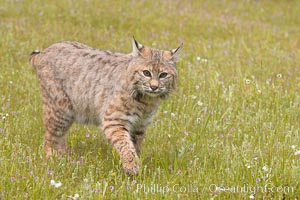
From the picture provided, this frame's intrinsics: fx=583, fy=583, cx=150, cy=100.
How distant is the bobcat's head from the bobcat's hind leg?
51.9 inches

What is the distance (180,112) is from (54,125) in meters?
2.18

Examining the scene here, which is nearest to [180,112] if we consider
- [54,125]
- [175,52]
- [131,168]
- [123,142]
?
[175,52]

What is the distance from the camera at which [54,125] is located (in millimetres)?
8047

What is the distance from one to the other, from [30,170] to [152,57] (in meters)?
2.12

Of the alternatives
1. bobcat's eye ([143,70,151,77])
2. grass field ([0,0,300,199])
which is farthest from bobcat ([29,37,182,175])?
grass field ([0,0,300,199])

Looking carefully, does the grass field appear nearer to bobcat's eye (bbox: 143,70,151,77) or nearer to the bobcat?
the bobcat

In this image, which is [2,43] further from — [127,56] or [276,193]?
[276,193]

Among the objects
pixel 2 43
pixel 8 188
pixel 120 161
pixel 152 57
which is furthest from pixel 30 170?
pixel 2 43

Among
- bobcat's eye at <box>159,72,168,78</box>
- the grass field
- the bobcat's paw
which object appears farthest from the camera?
bobcat's eye at <box>159,72,168,78</box>

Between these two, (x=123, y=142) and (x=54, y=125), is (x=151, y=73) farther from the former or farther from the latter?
(x=54, y=125)

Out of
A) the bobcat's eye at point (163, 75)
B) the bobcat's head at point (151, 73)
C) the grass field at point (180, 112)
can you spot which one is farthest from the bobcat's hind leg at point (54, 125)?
the bobcat's eye at point (163, 75)

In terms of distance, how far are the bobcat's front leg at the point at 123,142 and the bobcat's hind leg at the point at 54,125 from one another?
1059 mm

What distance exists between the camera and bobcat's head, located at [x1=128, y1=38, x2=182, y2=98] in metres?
7.12

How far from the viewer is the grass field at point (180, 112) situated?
20.3ft
